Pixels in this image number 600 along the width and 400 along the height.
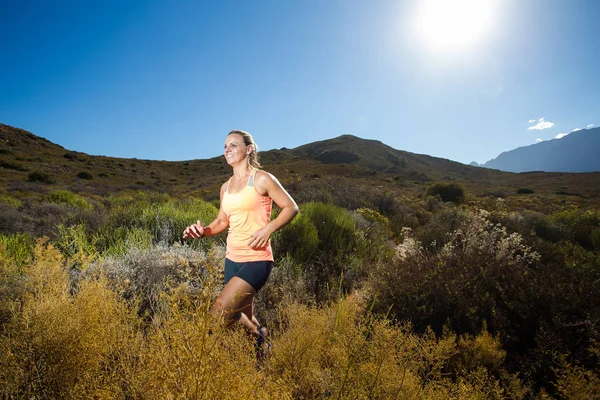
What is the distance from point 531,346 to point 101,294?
392cm

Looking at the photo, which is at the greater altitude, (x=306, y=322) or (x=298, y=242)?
(x=298, y=242)

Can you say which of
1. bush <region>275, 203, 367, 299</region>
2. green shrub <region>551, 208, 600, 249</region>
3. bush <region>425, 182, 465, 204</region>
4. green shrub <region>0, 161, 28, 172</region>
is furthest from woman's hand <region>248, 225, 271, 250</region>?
green shrub <region>0, 161, 28, 172</region>

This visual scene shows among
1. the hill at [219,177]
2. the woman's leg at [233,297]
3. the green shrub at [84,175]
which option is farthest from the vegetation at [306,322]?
the green shrub at [84,175]

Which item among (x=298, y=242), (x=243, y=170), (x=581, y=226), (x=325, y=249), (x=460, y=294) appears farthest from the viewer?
(x=581, y=226)

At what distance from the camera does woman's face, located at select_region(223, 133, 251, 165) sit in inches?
98.0

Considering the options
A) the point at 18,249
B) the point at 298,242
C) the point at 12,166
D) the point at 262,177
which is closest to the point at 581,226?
the point at 298,242

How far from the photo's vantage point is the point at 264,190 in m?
2.38

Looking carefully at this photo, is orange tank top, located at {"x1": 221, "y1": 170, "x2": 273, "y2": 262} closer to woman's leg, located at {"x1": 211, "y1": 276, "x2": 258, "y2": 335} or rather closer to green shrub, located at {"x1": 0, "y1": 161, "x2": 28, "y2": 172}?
woman's leg, located at {"x1": 211, "y1": 276, "x2": 258, "y2": 335}

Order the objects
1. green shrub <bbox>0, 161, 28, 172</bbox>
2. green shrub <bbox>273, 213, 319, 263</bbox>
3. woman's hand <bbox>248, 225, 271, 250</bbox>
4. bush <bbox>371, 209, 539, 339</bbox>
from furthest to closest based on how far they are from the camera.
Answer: green shrub <bbox>0, 161, 28, 172</bbox> → green shrub <bbox>273, 213, 319, 263</bbox> → bush <bbox>371, 209, 539, 339</bbox> → woman's hand <bbox>248, 225, 271, 250</bbox>

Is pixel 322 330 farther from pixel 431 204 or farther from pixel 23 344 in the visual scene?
pixel 431 204

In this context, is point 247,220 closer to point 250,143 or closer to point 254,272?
point 254,272

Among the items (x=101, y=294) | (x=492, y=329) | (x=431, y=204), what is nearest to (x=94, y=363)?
(x=101, y=294)

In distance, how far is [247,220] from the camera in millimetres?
2410

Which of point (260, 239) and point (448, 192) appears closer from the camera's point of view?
point (260, 239)
